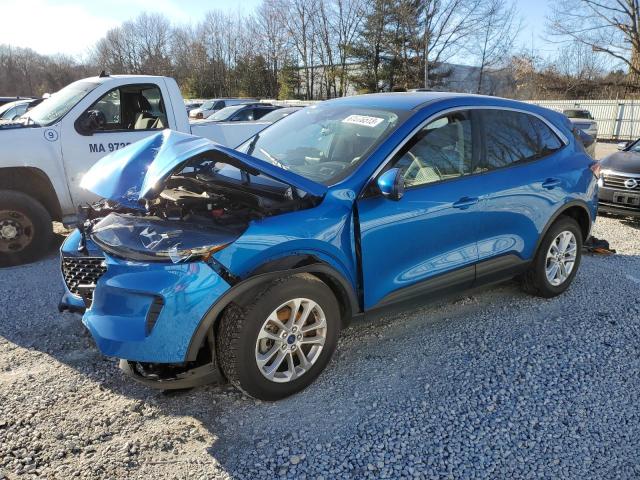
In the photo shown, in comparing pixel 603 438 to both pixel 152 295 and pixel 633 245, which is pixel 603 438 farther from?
pixel 633 245

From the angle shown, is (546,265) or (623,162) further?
(623,162)

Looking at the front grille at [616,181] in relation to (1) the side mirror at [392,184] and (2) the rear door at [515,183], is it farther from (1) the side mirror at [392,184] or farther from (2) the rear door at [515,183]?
(1) the side mirror at [392,184]

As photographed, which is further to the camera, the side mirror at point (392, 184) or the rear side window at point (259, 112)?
the rear side window at point (259, 112)

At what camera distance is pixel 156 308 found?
252 centimetres

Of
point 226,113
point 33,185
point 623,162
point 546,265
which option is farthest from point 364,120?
point 226,113

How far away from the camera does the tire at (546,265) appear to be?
4258mm

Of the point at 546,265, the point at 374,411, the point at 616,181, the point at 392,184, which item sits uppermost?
the point at 392,184

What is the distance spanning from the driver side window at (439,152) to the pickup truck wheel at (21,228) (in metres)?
4.12

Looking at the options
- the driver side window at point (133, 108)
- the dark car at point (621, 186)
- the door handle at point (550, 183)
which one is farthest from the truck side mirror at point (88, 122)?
the dark car at point (621, 186)

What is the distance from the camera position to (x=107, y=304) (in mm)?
2625

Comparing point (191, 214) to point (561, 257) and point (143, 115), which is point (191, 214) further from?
point (143, 115)

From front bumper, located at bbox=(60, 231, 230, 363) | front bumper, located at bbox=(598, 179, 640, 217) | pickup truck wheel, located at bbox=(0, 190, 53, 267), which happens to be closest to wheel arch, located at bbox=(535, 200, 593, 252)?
front bumper, located at bbox=(60, 231, 230, 363)

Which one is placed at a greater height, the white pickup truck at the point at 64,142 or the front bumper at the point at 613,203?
the white pickup truck at the point at 64,142

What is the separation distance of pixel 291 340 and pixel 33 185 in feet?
13.6
